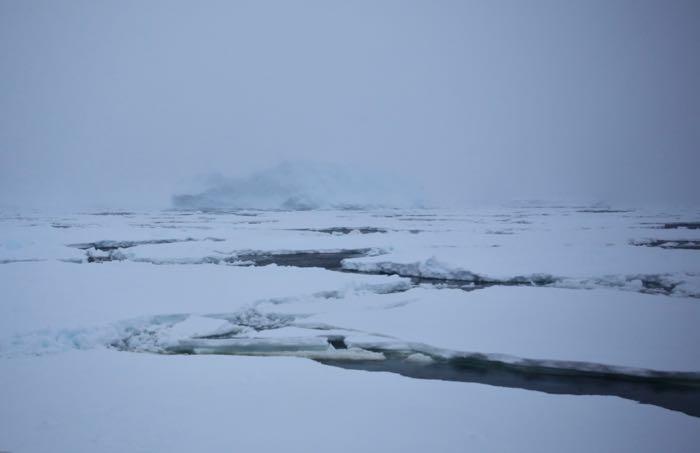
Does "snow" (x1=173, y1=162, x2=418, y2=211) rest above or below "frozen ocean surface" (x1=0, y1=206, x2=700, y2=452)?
above

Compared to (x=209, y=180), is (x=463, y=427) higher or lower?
lower

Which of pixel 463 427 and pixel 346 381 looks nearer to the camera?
pixel 463 427

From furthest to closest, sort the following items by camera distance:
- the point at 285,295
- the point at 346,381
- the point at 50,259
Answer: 1. the point at 50,259
2. the point at 285,295
3. the point at 346,381

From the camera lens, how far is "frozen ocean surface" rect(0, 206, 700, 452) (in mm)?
2139

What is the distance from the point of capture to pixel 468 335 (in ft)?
12.3

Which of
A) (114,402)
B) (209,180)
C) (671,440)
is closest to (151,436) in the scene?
(114,402)

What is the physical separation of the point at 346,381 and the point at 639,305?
3.64 m

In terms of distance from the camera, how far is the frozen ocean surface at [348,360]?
2.14m

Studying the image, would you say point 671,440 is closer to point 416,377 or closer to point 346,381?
point 416,377

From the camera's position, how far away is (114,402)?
242 cm

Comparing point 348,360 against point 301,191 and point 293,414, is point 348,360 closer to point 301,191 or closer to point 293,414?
point 293,414

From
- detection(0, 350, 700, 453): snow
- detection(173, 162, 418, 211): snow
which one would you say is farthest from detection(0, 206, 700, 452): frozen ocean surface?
detection(173, 162, 418, 211): snow

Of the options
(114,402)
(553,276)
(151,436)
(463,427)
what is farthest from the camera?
(553,276)

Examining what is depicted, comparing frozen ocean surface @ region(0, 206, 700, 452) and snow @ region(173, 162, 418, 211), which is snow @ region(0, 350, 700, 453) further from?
snow @ region(173, 162, 418, 211)
